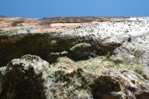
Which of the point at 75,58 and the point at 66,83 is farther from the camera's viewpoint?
the point at 75,58

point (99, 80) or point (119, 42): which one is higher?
point (119, 42)

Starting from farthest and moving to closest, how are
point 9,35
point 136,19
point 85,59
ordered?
point 136,19 → point 9,35 → point 85,59

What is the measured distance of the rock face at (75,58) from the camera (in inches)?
279

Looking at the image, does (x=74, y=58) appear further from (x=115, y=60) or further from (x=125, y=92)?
(x=125, y=92)

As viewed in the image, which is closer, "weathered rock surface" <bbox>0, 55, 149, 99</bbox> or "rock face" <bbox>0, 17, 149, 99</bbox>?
"weathered rock surface" <bbox>0, 55, 149, 99</bbox>

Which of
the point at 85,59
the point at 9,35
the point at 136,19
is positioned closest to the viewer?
the point at 85,59

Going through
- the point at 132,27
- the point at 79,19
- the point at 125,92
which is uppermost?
the point at 79,19

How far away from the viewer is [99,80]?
7.05 metres

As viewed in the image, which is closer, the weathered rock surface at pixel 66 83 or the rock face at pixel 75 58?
the weathered rock surface at pixel 66 83

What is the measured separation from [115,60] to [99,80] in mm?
2666

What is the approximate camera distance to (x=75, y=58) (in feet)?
34.2

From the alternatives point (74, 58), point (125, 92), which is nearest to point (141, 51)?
point (74, 58)

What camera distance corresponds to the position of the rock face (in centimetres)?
710

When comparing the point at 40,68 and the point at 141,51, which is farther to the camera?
the point at 141,51
